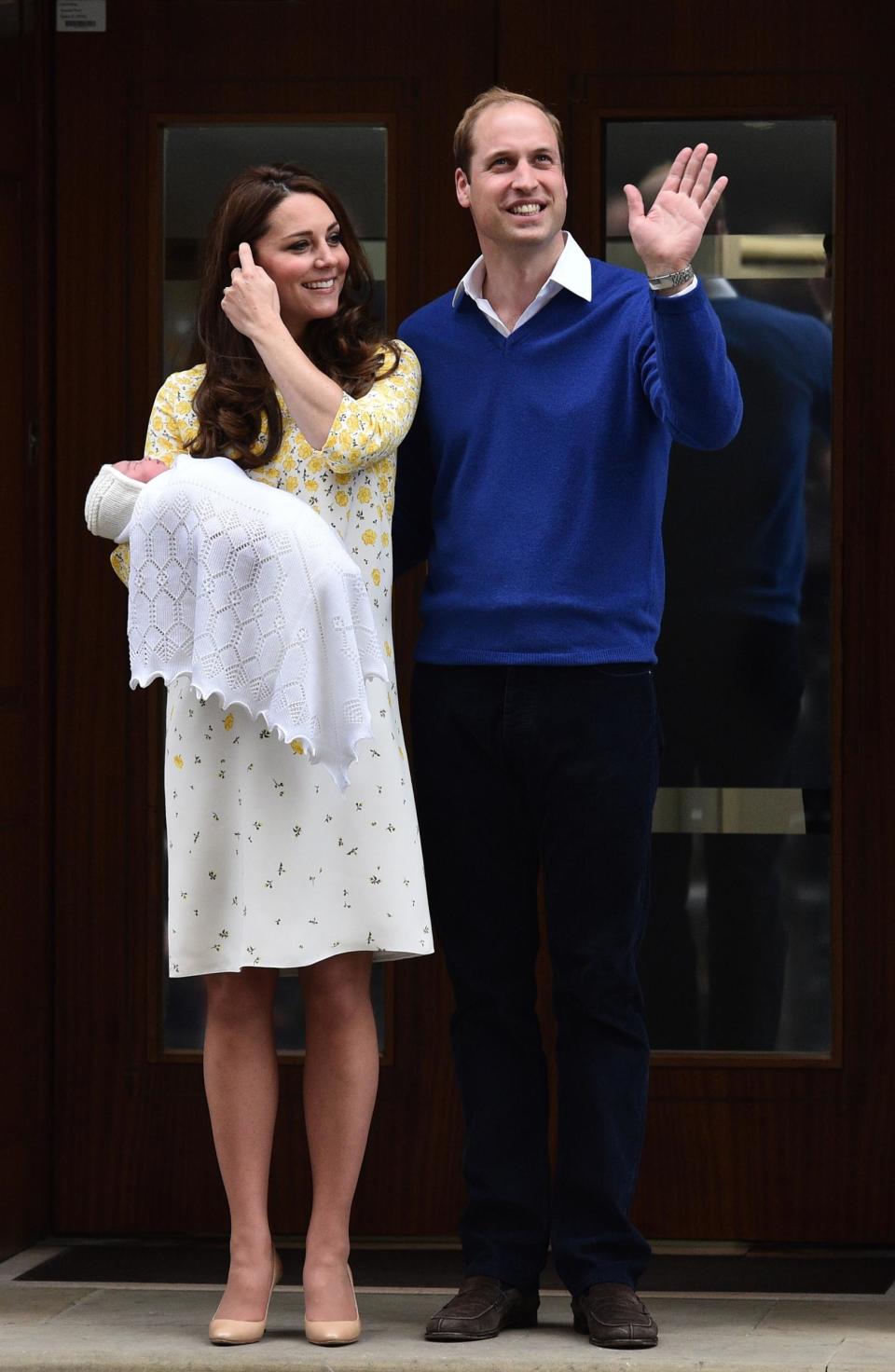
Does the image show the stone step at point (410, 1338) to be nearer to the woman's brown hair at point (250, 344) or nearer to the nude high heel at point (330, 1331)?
the nude high heel at point (330, 1331)

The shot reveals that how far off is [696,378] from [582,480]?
29cm

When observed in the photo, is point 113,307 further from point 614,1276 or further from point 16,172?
point 614,1276

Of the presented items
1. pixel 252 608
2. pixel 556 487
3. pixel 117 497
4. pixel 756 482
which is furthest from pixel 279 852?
pixel 756 482

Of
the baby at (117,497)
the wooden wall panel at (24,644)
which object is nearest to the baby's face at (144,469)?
the baby at (117,497)

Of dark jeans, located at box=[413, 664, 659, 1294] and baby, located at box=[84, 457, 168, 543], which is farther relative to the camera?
dark jeans, located at box=[413, 664, 659, 1294]

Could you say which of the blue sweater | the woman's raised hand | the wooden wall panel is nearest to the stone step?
the wooden wall panel

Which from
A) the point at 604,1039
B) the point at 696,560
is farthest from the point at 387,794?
the point at 696,560

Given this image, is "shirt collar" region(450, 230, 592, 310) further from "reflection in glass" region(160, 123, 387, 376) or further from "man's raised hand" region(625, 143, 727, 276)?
"reflection in glass" region(160, 123, 387, 376)

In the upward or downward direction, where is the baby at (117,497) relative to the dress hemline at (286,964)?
upward

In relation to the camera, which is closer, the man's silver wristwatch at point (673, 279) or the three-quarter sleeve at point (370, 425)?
the man's silver wristwatch at point (673, 279)

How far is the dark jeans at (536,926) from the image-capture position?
3.11 m

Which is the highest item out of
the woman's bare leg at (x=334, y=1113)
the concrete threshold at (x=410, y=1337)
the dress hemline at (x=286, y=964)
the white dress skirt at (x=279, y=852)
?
the white dress skirt at (x=279, y=852)

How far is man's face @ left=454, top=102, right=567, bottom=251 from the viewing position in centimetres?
307

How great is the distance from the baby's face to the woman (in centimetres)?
3
